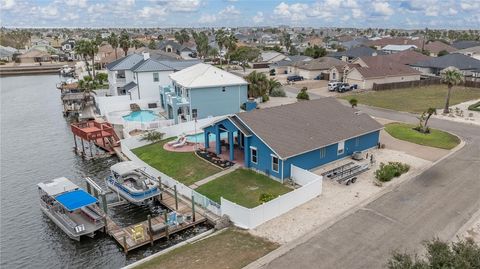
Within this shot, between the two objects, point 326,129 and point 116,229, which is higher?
point 326,129

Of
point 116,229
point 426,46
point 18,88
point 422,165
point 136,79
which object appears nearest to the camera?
point 116,229

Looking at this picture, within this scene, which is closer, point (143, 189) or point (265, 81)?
point (143, 189)

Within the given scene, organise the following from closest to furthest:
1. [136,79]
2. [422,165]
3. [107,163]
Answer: [422,165] → [107,163] → [136,79]

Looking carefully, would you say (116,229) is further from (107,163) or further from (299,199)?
(107,163)

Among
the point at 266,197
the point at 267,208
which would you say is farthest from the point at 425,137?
the point at 267,208

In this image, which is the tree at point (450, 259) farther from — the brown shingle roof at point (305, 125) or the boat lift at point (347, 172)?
the boat lift at point (347, 172)

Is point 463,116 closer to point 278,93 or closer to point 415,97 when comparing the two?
point 415,97

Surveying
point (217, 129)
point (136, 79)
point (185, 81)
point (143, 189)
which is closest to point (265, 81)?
point (185, 81)
